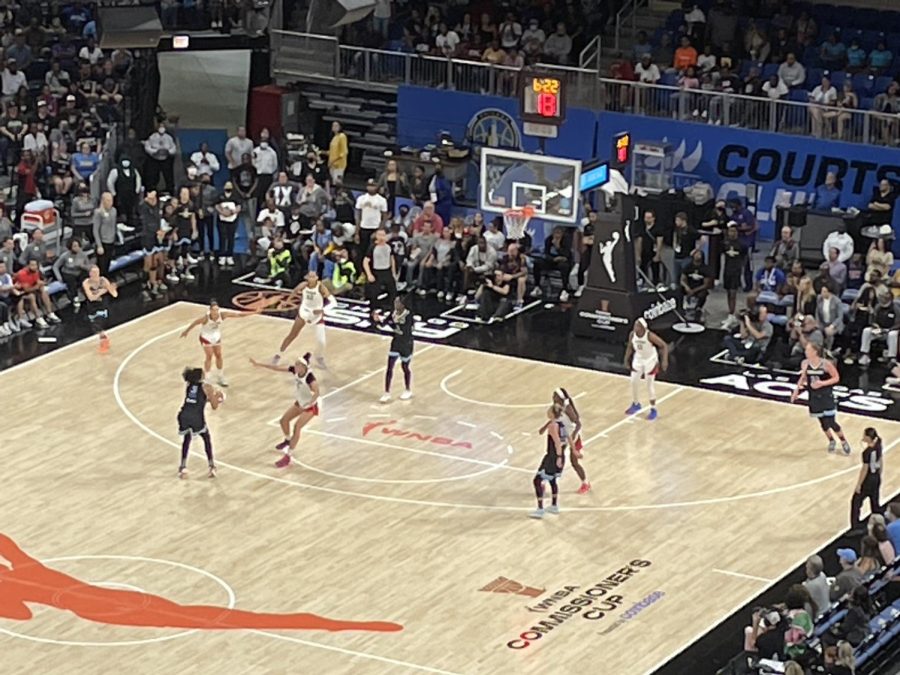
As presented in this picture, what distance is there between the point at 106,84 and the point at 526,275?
11415 millimetres

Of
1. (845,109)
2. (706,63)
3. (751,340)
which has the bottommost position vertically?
(751,340)

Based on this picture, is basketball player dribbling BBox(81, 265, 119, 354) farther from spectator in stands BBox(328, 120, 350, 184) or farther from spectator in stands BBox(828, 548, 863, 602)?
spectator in stands BBox(828, 548, 863, 602)

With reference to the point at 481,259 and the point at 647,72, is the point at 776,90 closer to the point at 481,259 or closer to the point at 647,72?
the point at 647,72

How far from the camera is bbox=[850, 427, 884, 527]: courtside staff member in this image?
94.0 feet

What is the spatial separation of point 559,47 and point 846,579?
21645 mm

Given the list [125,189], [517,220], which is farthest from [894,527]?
[125,189]

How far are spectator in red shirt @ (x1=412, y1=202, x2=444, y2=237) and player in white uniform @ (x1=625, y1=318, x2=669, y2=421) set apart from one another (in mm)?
7295

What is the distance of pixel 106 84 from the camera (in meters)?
46.3

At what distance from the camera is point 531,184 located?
3944 centimetres

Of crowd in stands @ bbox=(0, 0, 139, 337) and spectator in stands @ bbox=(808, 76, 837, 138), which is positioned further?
spectator in stands @ bbox=(808, 76, 837, 138)

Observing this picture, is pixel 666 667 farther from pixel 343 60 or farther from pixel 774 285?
pixel 343 60

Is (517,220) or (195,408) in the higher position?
(517,220)

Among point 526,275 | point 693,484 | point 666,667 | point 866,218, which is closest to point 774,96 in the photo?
point 866,218

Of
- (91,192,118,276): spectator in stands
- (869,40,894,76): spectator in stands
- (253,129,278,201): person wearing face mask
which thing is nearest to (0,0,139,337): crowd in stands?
(91,192,118,276): spectator in stands
